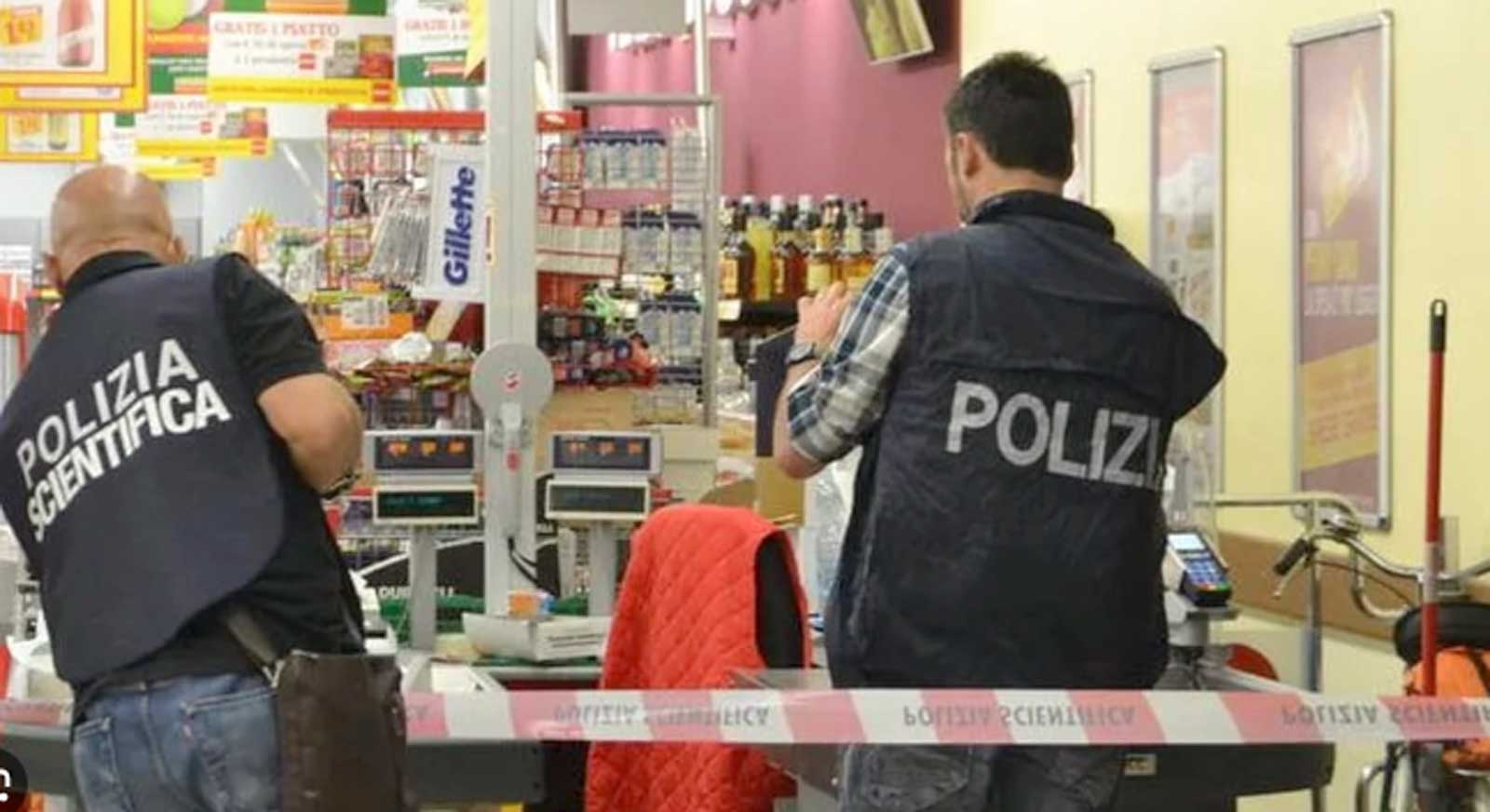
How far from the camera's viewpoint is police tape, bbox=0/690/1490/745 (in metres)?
3.88

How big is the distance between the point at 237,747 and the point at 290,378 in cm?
53

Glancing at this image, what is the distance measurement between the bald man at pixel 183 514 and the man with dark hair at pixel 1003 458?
28.7 inches

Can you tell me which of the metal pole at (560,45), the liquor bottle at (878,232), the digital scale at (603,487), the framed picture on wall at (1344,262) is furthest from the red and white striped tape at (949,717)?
the metal pole at (560,45)

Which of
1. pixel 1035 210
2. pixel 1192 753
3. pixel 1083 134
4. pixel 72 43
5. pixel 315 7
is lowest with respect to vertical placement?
pixel 1192 753

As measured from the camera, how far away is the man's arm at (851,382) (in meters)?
3.88

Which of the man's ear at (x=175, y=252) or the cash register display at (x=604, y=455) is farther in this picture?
the cash register display at (x=604, y=455)

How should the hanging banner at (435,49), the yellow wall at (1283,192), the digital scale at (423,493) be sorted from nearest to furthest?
the digital scale at (423,493)
the yellow wall at (1283,192)
the hanging banner at (435,49)

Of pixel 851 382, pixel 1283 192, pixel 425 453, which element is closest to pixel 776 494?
pixel 425 453

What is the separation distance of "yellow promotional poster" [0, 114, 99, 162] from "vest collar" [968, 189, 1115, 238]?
18156 millimetres

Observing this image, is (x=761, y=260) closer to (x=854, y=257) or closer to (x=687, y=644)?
(x=854, y=257)

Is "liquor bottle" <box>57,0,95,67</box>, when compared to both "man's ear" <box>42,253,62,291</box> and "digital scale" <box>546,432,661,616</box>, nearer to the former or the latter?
"digital scale" <box>546,432,661,616</box>

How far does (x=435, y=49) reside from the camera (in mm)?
14516

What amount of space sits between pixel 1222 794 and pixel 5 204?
29.8m

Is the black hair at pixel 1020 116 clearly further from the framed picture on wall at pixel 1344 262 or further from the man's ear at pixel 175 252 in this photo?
the framed picture on wall at pixel 1344 262
